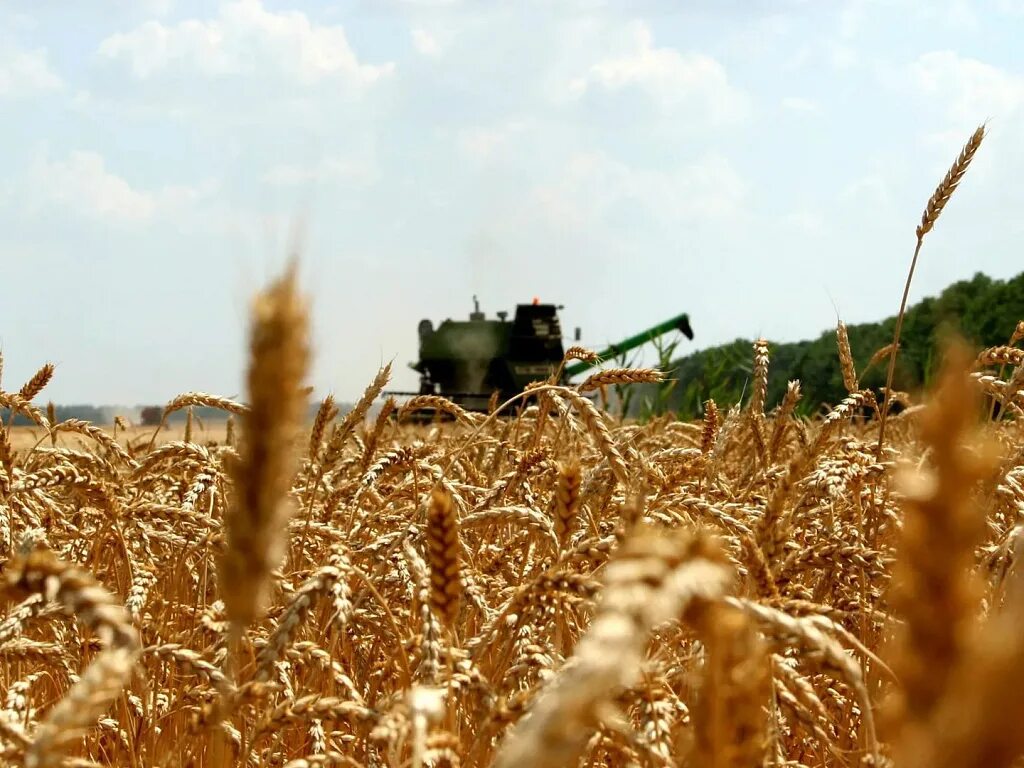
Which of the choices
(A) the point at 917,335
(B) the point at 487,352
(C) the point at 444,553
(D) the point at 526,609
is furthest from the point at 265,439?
(B) the point at 487,352

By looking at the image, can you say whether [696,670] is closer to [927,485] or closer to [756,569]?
[756,569]

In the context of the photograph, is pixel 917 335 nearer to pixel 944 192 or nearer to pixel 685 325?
pixel 685 325

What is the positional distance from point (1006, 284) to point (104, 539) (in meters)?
24.2

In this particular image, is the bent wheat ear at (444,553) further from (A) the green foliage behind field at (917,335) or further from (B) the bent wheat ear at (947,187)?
(A) the green foliage behind field at (917,335)

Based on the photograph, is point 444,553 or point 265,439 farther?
point 444,553

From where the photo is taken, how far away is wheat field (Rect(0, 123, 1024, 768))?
562mm

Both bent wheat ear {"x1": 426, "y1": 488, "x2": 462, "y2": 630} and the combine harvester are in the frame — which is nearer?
bent wheat ear {"x1": 426, "y1": 488, "x2": 462, "y2": 630}

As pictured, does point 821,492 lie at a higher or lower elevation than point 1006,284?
lower

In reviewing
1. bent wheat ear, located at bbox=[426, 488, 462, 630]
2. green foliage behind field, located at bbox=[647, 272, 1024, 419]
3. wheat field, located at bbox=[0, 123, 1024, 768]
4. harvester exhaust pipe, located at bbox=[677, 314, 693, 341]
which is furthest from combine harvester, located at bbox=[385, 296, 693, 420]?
bent wheat ear, located at bbox=[426, 488, 462, 630]

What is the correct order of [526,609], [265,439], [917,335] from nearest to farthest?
[265,439] → [526,609] → [917,335]

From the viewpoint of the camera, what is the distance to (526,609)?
1604 millimetres

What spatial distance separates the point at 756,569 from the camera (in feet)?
4.73

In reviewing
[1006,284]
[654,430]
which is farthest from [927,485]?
[1006,284]

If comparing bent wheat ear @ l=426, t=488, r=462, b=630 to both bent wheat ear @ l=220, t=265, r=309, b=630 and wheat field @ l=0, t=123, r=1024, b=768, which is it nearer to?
wheat field @ l=0, t=123, r=1024, b=768
